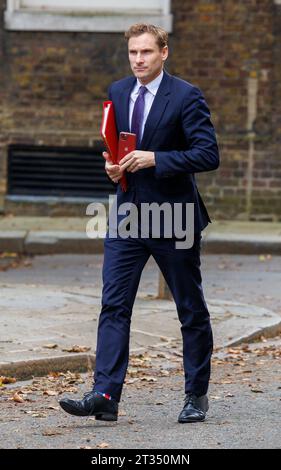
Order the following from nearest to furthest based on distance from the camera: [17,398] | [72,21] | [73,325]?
1. [17,398]
2. [73,325]
3. [72,21]

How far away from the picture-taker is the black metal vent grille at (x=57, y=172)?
18.0m

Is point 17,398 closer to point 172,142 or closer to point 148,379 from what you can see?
point 148,379

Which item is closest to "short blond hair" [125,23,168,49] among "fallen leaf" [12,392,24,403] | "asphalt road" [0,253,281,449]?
"asphalt road" [0,253,281,449]

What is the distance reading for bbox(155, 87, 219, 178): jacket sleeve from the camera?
7.09 m

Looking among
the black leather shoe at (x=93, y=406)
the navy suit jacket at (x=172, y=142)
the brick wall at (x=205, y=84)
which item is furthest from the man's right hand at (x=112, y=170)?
the brick wall at (x=205, y=84)

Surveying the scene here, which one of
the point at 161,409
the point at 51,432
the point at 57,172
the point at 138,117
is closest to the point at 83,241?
the point at 57,172

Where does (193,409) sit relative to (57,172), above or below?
below

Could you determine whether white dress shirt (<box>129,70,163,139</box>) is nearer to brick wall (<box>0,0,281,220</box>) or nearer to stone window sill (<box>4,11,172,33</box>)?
brick wall (<box>0,0,281,220</box>)

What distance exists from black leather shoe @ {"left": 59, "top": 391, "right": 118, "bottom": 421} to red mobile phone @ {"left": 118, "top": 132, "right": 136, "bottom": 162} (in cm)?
123

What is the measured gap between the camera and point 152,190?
7250 millimetres

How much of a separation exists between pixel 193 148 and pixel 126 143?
0.34 m

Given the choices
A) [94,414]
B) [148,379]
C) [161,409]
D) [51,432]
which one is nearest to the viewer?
[51,432]
